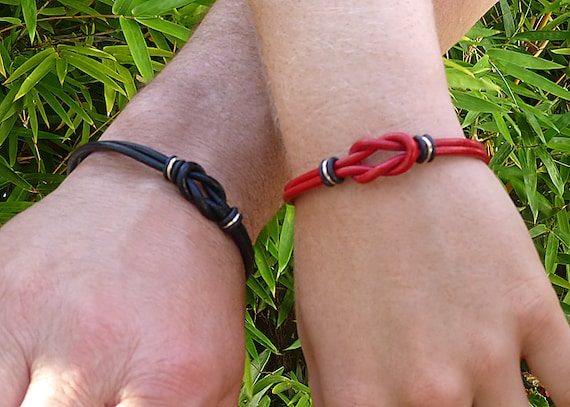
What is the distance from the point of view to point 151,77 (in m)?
1.09

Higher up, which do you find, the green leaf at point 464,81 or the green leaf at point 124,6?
the green leaf at point 124,6

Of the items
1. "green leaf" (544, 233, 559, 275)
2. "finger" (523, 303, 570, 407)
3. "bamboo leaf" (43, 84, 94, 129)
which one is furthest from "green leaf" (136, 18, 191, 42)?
"green leaf" (544, 233, 559, 275)

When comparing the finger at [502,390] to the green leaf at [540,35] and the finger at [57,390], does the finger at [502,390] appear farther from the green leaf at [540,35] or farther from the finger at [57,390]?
the green leaf at [540,35]

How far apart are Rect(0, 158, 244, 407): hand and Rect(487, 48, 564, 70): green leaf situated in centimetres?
104

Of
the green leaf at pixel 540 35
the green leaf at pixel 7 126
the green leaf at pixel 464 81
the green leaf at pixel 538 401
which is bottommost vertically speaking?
the green leaf at pixel 538 401

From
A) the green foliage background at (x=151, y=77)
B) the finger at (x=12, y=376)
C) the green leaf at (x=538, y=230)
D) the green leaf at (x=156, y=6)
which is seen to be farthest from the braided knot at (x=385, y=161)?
the green leaf at (x=538, y=230)

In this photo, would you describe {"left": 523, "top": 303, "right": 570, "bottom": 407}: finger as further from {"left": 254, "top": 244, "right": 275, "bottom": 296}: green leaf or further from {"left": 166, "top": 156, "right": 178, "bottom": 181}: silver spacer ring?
{"left": 254, "top": 244, "right": 275, "bottom": 296}: green leaf

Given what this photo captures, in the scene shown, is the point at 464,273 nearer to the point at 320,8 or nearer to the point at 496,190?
the point at 496,190

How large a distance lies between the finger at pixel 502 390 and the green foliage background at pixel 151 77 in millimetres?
622

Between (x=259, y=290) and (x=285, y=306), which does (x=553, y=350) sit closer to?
(x=259, y=290)

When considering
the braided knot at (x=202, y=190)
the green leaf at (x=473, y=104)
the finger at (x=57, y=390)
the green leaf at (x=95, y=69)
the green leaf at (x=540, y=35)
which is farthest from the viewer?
the green leaf at (x=540, y=35)

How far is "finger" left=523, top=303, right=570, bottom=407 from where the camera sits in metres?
0.53

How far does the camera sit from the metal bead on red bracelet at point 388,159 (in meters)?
0.52

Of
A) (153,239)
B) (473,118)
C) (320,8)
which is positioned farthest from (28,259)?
(473,118)
